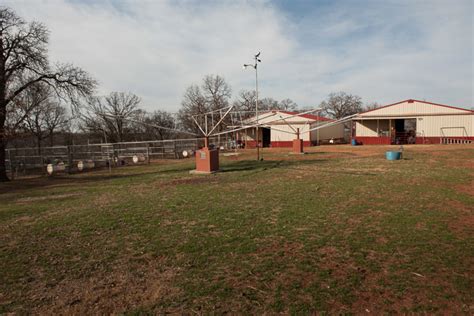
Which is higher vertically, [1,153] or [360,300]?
[1,153]

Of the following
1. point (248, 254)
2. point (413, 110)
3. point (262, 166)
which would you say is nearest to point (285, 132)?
point (413, 110)

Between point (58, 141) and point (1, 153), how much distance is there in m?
38.3

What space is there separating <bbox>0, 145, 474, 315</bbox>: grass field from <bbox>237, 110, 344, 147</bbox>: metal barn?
84.9ft

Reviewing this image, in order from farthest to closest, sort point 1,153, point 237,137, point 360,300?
1. point 237,137
2. point 1,153
3. point 360,300

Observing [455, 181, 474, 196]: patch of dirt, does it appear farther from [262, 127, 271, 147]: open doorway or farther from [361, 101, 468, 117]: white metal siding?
[262, 127, 271, 147]: open doorway

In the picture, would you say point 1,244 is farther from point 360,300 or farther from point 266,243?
point 360,300

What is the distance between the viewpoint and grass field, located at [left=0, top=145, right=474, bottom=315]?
3.52 m

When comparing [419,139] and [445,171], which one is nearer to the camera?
[445,171]

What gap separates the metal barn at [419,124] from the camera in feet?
99.9

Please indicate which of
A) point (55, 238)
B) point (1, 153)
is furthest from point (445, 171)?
point (1, 153)

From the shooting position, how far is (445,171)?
12570mm

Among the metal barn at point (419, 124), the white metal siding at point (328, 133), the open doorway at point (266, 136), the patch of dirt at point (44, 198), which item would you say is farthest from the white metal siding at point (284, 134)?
the patch of dirt at point (44, 198)

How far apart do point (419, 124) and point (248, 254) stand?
3437cm

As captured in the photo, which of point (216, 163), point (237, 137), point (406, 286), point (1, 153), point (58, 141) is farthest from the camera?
point (58, 141)
